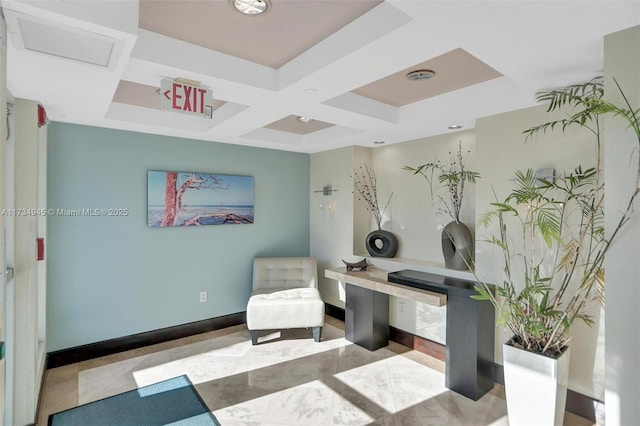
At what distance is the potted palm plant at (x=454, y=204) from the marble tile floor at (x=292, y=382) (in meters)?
1.07

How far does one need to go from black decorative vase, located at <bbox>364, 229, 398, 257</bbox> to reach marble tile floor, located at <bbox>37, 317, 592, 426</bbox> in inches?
39.7

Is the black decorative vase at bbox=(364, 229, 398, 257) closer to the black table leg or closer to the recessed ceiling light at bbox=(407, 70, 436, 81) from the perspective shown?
the black table leg

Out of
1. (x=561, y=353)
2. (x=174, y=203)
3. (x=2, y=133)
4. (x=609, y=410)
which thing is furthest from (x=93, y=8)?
(x=561, y=353)

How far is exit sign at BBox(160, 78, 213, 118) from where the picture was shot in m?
2.05

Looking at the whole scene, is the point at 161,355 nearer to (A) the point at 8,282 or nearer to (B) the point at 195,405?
(B) the point at 195,405

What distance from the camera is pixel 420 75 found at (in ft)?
7.82

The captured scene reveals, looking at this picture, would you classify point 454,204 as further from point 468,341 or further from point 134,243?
point 134,243

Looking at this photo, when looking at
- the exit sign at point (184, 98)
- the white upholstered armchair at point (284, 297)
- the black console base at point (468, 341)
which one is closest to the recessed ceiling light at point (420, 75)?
the exit sign at point (184, 98)

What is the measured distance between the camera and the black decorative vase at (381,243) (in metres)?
3.91

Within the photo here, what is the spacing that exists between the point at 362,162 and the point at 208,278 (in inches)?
91.9

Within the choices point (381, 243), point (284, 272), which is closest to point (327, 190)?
point (381, 243)

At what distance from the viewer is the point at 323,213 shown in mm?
4676

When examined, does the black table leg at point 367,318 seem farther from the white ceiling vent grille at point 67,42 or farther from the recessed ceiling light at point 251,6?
the white ceiling vent grille at point 67,42

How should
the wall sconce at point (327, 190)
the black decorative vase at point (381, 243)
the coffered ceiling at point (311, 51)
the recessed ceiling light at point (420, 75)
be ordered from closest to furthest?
the coffered ceiling at point (311, 51)
the recessed ceiling light at point (420, 75)
the black decorative vase at point (381, 243)
the wall sconce at point (327, 190)
